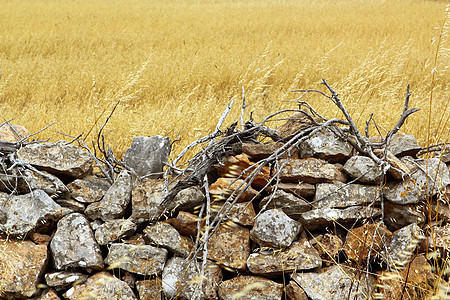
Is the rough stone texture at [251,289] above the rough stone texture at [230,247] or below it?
below

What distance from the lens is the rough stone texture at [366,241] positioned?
2.34 m

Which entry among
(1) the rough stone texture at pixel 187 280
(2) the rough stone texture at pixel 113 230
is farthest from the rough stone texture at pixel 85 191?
(1) the rough stone texture at pixel 187 280

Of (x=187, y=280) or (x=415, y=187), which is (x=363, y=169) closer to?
(x=415, y=187)

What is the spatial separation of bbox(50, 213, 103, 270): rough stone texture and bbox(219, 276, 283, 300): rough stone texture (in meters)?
0.73

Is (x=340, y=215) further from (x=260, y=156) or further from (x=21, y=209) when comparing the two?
(x=21, y=209)

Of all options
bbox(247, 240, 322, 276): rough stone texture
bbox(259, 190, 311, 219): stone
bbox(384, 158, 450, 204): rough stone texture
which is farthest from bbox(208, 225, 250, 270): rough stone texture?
bbox(384, 158, 450, 204): rough stone texture

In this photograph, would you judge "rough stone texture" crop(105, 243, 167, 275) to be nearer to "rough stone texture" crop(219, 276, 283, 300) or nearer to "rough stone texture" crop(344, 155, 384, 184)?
"rough stone texture" crop(219, 276, 283, 300)

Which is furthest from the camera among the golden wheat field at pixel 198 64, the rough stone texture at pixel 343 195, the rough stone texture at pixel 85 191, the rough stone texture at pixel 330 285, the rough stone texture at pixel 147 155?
the golden wheat field at pixel 198 64

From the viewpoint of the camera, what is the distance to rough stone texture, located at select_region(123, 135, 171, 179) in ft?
9.21

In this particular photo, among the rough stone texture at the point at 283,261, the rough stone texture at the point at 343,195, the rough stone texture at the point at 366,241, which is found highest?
the rough stone texture at the point at 343,195

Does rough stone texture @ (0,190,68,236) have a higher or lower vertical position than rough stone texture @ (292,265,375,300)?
higher

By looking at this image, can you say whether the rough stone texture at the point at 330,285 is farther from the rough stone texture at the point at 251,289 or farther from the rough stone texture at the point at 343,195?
the rough stone texture at the point at 343,195

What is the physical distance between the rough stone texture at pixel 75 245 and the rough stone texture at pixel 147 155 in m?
0.51

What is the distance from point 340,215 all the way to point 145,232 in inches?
45.1
